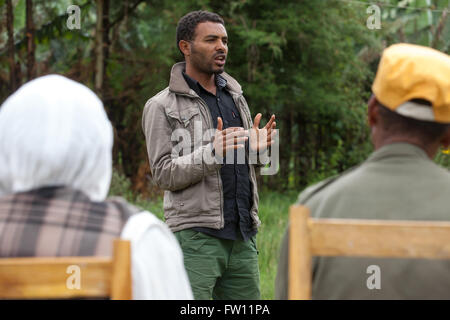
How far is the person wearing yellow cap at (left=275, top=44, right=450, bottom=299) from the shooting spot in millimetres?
1856

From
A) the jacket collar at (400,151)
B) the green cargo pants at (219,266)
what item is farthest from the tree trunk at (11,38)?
the jacket collar at (400,151)

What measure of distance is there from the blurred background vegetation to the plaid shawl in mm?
7532

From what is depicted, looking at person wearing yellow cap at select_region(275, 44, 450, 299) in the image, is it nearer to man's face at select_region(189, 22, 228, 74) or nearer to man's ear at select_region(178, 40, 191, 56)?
man's face at select_region(189, 22, 228, 74)

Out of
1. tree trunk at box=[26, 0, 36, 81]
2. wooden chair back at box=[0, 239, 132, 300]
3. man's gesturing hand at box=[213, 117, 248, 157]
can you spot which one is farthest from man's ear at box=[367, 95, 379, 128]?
tree trunk at box=[26, 0, 36, 81]

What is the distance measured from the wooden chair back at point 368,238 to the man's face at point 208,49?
2.06 meters

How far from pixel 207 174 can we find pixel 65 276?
5.94ft

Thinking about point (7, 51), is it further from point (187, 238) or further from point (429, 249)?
point (429, 249)

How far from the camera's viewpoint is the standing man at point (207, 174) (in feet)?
10.9

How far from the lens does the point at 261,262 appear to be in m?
5.70

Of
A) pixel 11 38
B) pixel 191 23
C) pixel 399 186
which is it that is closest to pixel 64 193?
pixel 399 186

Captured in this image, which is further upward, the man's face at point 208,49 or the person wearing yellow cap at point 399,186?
the man's face at point 208,49

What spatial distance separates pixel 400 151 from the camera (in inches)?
79.0

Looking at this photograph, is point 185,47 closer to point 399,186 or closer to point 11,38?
point 399,186

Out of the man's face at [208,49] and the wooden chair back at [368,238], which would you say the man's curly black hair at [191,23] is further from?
the wooden chair back at [368,238]
